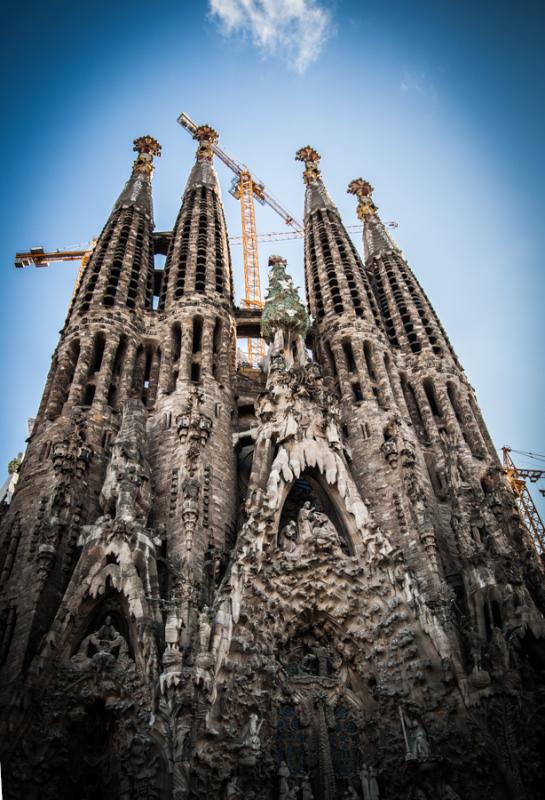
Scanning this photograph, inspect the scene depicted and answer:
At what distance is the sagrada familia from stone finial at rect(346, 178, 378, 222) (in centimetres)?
1325

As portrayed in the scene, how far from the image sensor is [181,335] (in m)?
23.6

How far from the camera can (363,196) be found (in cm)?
3653

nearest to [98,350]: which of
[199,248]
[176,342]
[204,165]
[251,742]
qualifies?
[176,342]

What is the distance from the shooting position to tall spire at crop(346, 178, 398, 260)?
32.9 m

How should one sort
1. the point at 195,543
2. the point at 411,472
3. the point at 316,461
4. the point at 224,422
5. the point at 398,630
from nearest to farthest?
1. the point at 398,630
2. the point at 195,543
3. the point at 316,461
4. the point at 411,472
5. the point at 224,422

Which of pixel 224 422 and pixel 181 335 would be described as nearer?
pixel 224 422

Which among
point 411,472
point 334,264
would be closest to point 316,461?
point 411,472

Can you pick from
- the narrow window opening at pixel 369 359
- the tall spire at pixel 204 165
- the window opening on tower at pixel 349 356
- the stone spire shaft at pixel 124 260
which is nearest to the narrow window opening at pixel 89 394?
the stone spire shaft at pixel 124 260

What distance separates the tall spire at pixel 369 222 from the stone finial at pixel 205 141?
7.61 metres

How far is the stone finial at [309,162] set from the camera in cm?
3728

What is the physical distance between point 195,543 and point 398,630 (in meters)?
4.91

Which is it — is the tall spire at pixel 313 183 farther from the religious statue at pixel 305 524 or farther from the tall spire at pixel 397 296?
the religious statue at pixel 305 524

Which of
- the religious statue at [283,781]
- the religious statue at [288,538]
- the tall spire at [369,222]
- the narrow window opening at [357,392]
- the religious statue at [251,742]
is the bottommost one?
the religious statue at [283,781]

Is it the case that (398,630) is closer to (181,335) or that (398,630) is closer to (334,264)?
(181,335)
